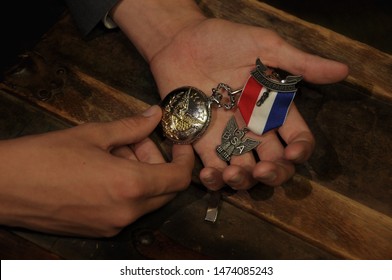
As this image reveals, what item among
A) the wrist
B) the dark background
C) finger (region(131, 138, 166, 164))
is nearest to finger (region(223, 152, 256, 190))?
finger (region(131, 138, 166, 164))

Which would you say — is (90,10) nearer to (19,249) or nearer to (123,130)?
(123,130)

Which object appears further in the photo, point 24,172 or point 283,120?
point 283,120

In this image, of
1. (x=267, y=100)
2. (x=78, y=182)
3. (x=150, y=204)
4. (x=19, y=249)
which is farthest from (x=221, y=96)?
(x=19, y=249)

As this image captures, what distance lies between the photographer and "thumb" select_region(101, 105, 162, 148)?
1284 mm

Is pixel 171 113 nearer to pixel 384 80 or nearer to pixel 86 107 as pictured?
pixel 86 107

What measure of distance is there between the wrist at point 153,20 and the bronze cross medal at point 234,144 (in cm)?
44

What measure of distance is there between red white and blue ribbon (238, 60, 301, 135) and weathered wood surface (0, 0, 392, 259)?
7.2 inches

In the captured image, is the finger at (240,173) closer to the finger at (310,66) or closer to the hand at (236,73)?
the hand at (236,73)

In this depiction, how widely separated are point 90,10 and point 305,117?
0.89 meters

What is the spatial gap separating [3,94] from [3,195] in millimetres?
474

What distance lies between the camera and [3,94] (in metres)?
1.55

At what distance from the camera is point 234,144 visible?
1379 millimetres

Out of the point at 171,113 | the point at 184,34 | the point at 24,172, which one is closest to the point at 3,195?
the point at 24,172

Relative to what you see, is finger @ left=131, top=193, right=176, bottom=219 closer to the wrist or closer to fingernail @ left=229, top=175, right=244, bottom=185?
fingernail @ left=229, top=175, right=244, bottom=185
